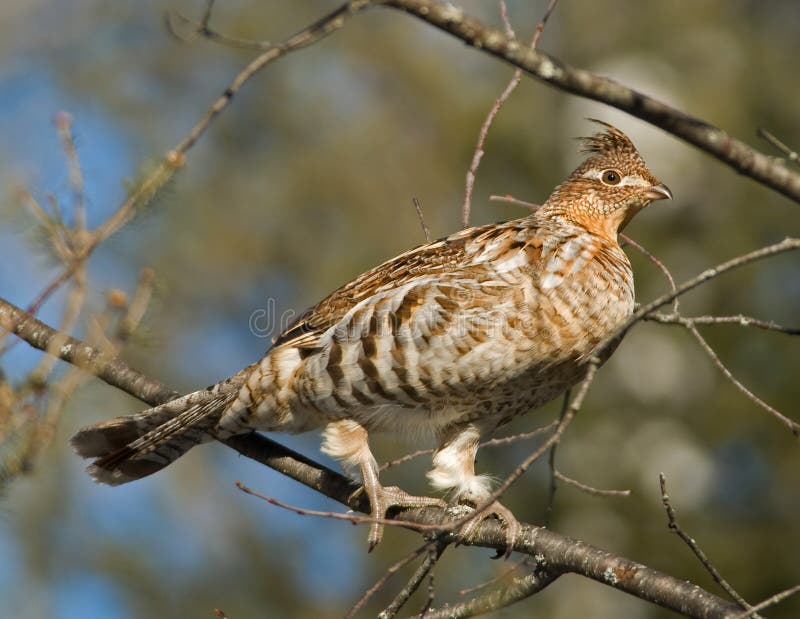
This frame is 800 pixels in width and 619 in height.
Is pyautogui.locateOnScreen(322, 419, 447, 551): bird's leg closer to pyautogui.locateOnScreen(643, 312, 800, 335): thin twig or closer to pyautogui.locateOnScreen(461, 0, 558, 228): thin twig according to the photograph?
pyautogui.locateOnScreen(461, 0, 558, 228): thin twig

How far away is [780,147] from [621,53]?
18.0 m

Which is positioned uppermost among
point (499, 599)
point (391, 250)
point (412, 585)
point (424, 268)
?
point (391, 250)

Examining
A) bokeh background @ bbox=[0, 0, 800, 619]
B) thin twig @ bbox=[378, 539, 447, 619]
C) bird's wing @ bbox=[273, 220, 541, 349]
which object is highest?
bokeh background @ bbox=[0, 0, 800, 619]

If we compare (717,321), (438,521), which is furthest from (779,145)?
(438,521)

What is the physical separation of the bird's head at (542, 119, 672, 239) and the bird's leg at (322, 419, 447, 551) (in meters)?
1.80

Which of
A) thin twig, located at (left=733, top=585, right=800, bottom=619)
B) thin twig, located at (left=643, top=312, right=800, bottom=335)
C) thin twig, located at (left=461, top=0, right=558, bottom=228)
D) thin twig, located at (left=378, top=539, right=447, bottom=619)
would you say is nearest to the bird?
thin twig, located at (left=461, top=0, right=558, bottom=228)

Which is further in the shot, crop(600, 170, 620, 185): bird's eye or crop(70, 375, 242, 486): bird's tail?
crop(600, 170, 620, 185): bird's eye

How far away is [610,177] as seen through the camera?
571cm

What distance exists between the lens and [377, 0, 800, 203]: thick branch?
2.54m

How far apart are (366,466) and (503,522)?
772mm

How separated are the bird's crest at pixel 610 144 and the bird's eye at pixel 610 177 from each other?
154 mm

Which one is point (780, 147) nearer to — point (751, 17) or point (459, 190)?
point (459, 190)

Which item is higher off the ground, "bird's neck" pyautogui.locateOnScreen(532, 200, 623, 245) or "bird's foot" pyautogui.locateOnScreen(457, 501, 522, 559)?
"bird's neck" pyautogui.locateOnScreen(532, 200, 623, 245)

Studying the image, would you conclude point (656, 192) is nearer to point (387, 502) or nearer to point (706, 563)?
point (387, 502)
